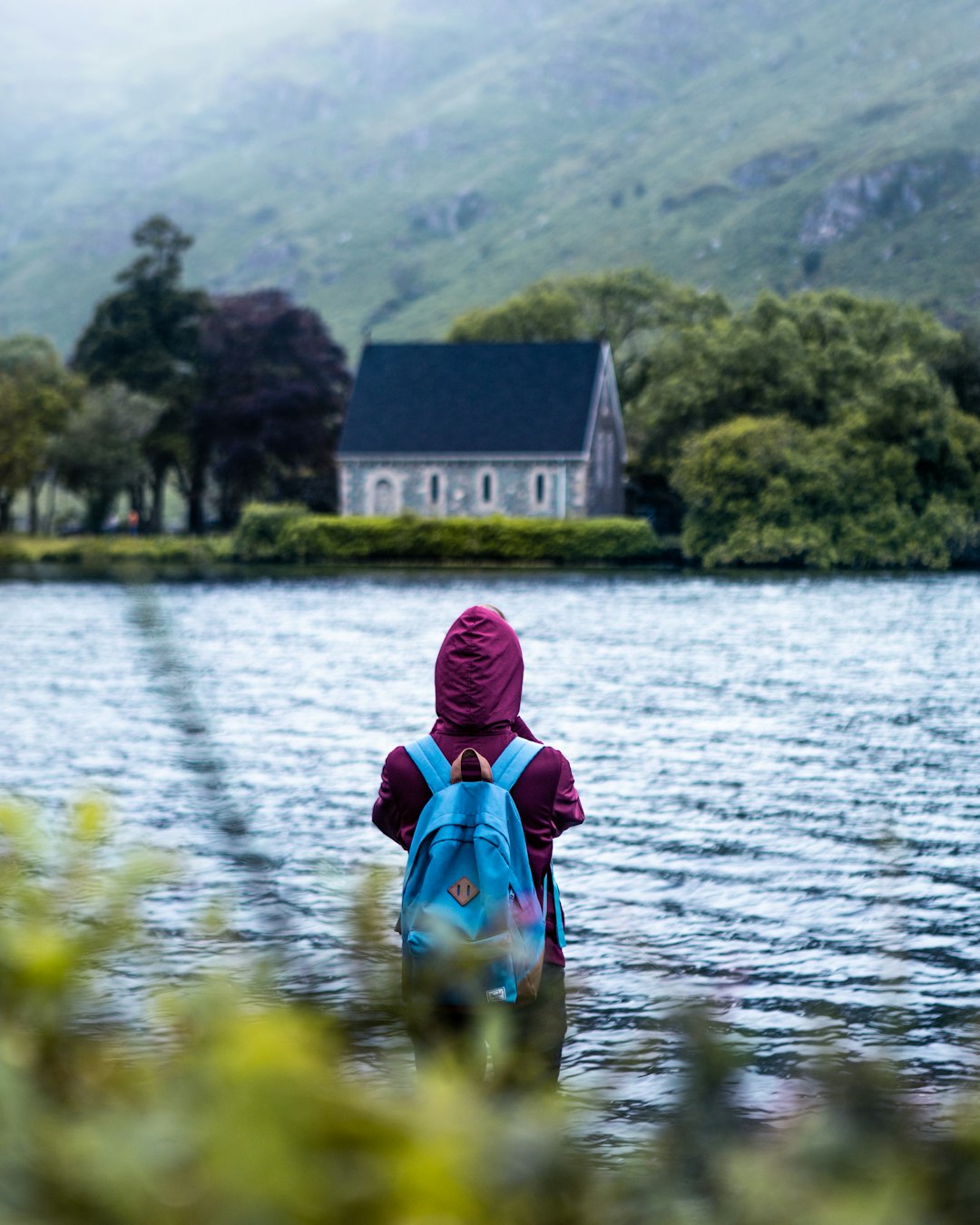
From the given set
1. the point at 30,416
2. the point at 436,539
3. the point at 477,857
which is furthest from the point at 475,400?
the point at 477,857

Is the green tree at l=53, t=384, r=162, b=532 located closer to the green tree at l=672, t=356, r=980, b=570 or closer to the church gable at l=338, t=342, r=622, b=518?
the church gable at l=338, t=342, r=622, b=518

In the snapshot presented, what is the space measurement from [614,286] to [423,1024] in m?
93.1

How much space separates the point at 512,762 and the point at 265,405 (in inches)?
3276

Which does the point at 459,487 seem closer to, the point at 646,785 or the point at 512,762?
the point at 646,785

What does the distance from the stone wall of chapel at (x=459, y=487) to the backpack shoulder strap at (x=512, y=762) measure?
242 feet

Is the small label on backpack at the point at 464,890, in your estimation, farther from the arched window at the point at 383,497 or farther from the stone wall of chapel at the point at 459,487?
the arched window at the point at 383,497

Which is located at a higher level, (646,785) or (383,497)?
(383,497)

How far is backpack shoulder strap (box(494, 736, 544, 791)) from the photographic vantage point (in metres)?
5.05

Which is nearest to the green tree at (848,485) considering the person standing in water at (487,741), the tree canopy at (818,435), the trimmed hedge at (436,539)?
the tree canopy at (818,435)

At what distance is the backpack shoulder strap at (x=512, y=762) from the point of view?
5.05 m

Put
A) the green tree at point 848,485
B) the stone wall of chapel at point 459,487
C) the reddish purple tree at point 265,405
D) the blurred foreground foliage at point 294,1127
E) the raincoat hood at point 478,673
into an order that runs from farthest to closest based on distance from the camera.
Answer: the reddish purple tree at point 265,405 → the stone wall of chapel at point 459,487 → the green tree at point 848,485 → the raincoat hood at point 478,673 → the blurred foreground foliage at point 294,1127

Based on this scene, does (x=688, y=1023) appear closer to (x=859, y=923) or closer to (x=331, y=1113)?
(x=331, y=1113)

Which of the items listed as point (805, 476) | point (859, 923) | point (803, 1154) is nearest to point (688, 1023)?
point (803, 1154)

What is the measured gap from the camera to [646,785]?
16000 mm
